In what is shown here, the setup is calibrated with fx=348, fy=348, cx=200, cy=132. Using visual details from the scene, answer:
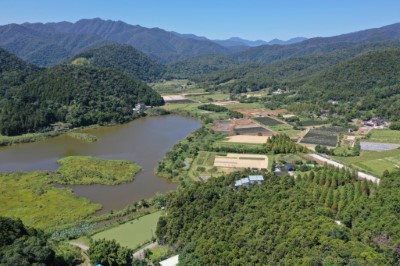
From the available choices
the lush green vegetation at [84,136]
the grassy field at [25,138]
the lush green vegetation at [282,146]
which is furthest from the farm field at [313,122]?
the grassy field at [25,138]

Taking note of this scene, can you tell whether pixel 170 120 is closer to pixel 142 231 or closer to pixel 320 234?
pixel 142 231

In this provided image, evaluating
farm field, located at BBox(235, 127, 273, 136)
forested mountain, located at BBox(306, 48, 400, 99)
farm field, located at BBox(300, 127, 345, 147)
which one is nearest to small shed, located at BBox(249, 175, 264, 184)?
farm field, located at BBox(300, 127, 345, 147)

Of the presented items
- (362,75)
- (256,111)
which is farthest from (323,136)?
(362,75)

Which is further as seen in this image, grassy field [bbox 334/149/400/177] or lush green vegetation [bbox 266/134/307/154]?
lush green vegetation [bbox 266/134/307/154]

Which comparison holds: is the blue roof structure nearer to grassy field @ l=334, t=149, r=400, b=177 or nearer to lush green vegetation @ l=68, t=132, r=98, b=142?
grassy field @ l=334, t=149, r=400, b=177

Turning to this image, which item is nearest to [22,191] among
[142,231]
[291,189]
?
[142,231]

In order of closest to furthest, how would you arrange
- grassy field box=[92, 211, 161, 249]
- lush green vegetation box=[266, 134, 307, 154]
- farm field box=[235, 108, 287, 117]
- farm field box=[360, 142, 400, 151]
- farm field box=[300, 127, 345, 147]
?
grassy field box=[92, 211, 161, 249] → lush green vegetation box=[266, 134, 307, 154] → farm field box=[360, 142, 400, 151] → farm field box=[300, 127, 345, 147] → farm field box=[235, 108, 287, 117]

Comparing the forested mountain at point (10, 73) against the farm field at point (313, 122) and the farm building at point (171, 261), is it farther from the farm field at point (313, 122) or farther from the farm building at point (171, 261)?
the farm building at point (171, 261)

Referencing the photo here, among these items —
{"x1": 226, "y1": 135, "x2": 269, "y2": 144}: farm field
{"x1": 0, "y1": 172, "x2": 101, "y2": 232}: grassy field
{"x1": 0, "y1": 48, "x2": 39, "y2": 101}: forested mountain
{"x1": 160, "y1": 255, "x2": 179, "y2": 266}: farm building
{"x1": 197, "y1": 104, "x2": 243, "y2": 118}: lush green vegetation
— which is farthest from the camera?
{"x1": 0, "y1": 48, "x2": 39, "y2": 101}: forested mountain
